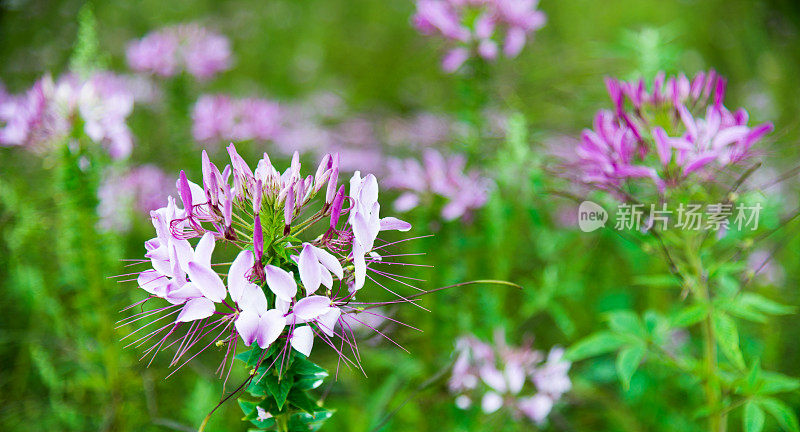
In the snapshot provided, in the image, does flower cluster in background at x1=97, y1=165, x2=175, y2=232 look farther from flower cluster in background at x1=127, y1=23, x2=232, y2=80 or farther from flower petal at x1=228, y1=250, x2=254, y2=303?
flower petal at x1=228, y1=250, x2=254, y2=303

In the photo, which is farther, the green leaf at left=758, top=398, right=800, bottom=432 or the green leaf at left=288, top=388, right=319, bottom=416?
the green leaf at left=758, top=398, right=800, bottom=432

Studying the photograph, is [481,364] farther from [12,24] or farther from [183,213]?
[12,24]

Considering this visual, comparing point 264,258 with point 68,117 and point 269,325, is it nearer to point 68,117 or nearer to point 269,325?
point 269,325

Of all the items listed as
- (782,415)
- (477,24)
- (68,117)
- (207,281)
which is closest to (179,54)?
(68,117)

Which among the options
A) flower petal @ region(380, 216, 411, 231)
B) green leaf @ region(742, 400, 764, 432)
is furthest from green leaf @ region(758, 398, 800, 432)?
flower petal @ region(380, 216, 411, 231)

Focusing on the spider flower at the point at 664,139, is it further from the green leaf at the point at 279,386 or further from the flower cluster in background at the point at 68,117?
the flower cluster in background at the point at 68,117

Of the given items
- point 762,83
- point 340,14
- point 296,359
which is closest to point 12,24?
point 340,14
